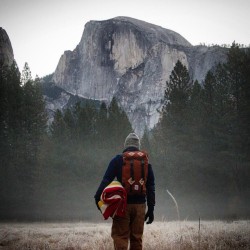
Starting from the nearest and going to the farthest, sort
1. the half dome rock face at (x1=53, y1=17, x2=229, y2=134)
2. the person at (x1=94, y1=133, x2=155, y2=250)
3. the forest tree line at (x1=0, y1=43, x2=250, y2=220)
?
the person at (x1=94, y1=133, x2=155, y2=250), the forest tree line at (x1=0, y1=43, x2=250, y2=220), the half dome rock face at (x1=53, y1=17, x2=229, y2=134)

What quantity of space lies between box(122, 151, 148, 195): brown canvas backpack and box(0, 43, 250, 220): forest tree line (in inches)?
867

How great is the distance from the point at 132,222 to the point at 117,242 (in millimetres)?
397

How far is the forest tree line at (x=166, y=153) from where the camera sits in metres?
28.1

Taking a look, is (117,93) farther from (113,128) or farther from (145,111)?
(113,128)

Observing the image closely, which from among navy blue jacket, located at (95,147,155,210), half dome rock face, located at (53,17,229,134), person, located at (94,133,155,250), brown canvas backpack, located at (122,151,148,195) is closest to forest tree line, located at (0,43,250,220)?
navy blue jacket, located at (95,147,155,210)

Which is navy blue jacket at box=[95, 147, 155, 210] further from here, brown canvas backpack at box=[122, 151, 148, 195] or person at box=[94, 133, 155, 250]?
brown canvas backpack at box=[122, 151, 148, 195]

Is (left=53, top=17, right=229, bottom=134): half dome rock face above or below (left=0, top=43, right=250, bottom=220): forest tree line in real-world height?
above

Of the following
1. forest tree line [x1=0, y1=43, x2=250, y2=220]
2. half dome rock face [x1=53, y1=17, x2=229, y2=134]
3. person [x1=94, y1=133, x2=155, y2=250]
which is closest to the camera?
person [x1=94, y1=133, x2=155, y2=250]

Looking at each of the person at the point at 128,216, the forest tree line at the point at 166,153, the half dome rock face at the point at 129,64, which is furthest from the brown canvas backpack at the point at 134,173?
the half dome rock face at the point at 129,64

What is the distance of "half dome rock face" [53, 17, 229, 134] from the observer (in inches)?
4269

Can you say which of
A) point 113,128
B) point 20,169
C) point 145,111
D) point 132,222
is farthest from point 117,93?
point 132,222

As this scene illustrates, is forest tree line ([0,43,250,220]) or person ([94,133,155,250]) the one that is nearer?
person ([94,133,155,250])

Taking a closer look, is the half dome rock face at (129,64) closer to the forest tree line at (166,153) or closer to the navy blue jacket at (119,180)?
the forest tree line at (166,153)

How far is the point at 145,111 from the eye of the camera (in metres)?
108
